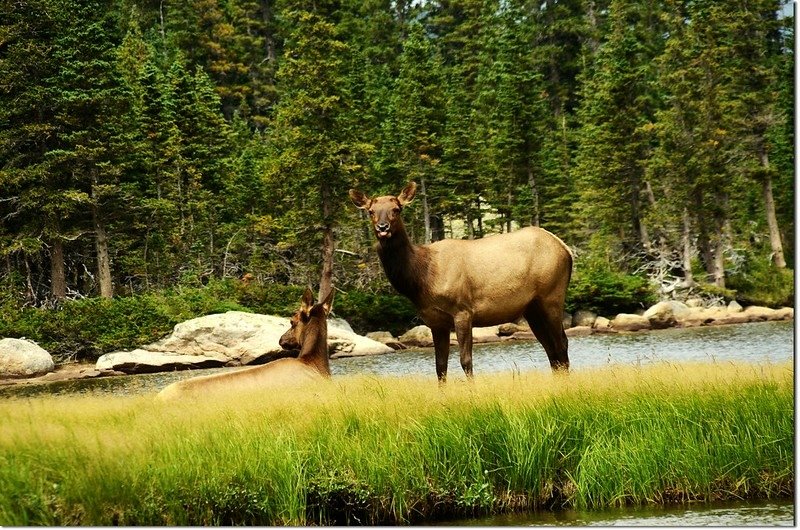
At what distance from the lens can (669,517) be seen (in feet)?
24.6

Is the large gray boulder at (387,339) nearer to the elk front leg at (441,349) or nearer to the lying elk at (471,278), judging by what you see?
the lying elk at (471,278)

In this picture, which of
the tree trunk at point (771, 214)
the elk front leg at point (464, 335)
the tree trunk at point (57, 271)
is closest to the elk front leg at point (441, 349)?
the elk front leg at point (464, 335)

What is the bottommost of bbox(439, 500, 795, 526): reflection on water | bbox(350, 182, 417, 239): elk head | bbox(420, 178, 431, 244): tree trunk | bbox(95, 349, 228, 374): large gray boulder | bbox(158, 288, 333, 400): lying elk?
bbox(95, 349, 228, 374): large gray boulder

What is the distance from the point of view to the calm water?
752cm

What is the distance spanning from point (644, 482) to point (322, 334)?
367 centimetres

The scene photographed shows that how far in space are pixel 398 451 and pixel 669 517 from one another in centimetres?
203

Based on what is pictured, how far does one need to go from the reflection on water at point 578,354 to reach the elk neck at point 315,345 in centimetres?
940

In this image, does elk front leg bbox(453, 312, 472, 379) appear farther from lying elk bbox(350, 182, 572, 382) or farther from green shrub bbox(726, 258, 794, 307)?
green shrub bbox(726, 258, 794, 307)

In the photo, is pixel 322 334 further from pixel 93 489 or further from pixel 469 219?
pixel 469 219

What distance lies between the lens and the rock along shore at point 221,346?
27688 millimetres

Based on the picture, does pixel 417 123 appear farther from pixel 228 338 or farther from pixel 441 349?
pixel 441 349

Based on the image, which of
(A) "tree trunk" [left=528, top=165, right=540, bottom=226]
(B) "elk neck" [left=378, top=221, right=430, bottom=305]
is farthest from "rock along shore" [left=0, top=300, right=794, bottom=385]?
(B) "elk neck" [left=378, top=221, right=430, bottom=305]

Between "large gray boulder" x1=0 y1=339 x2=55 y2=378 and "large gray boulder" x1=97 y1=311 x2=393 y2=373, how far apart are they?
1.47 meters

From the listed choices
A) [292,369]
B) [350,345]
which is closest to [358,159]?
[350,345]
